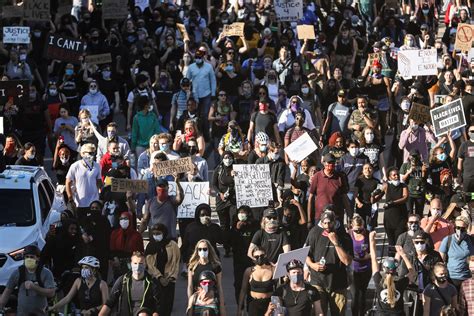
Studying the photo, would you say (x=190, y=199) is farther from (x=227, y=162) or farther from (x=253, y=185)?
(x=227, y=162)

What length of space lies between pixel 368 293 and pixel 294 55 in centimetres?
1016

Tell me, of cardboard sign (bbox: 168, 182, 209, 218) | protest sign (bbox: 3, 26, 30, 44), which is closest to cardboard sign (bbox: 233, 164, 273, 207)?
cardboard sign (bbox: 168, 182, 209, 218)

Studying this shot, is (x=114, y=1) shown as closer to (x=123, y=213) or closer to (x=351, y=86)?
(x=351, y=86)

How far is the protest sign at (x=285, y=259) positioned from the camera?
20.4 meters

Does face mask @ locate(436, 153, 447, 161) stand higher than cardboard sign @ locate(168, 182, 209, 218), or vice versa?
face mask @ locate(436, 153, 447, 161)

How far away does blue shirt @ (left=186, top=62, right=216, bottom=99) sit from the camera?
2961cm

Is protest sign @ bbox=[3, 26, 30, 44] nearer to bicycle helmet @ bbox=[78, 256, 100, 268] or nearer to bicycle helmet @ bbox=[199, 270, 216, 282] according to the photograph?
bicycle helmet @ bbox=[78, 256, 100, 268]

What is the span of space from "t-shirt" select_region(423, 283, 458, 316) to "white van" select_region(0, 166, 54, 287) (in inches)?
181

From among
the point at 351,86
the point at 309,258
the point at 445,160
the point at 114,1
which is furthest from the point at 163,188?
the point at 114,1

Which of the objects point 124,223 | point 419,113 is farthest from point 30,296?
point 419,113

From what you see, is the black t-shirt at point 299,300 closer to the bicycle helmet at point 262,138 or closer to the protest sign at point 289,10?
the bicycle helmet at point 262,138

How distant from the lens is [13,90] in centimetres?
2758

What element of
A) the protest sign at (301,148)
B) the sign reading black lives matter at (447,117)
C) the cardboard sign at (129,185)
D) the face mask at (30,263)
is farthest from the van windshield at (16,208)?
the sign reading black lives matter at (447,117)

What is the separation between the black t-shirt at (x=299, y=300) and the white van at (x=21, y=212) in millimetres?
3127
